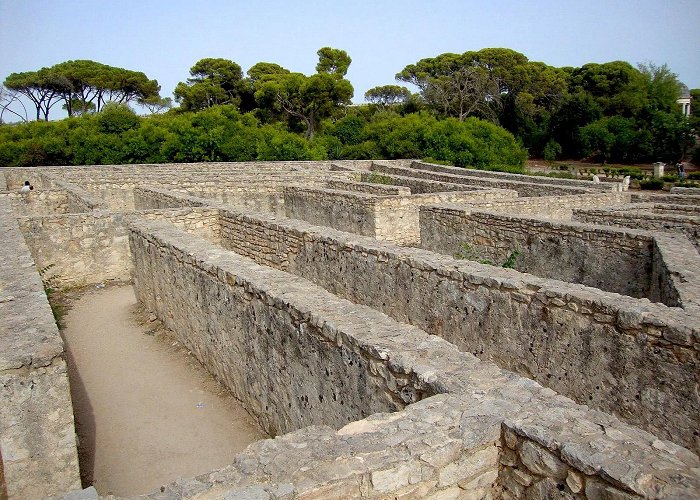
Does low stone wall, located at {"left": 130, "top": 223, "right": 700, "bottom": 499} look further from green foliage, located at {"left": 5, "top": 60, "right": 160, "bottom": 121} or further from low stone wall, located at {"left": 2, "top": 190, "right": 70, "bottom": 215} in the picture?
green foliage, located at {"left": 5, "top": 60, "right": 160, "bottom": 121}

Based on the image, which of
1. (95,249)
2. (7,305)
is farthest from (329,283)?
(95,249)

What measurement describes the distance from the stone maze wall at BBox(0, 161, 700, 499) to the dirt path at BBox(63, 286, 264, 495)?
1.02 ft

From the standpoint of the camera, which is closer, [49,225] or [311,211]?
[49,225]

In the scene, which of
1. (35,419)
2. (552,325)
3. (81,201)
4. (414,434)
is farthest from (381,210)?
(414,434)

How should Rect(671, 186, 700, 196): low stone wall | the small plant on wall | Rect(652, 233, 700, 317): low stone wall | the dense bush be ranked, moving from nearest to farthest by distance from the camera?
Rect(652, 233, 700, 317): low stone wall
the small plant on wall
Rect(671, 186, 700, 196): low stone wall
the dense bush

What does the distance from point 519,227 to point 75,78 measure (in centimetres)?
5541

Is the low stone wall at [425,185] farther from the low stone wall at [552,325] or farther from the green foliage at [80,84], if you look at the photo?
the green foliage at [80,84]

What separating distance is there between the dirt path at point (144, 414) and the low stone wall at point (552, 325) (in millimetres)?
2070

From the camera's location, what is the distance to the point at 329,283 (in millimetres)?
7496

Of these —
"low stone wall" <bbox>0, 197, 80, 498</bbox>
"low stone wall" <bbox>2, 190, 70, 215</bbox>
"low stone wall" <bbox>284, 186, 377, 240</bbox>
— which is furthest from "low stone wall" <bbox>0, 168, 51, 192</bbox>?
"low stone wall" <bbox>0, 197, 80, 498</bbox>

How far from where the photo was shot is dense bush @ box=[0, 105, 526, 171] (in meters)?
30.1

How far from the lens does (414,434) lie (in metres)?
2.83

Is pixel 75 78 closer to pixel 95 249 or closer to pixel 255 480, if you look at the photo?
pixel 95 249

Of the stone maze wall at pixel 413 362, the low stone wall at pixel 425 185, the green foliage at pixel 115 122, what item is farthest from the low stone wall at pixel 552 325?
the green foliage at pixel 115 122
